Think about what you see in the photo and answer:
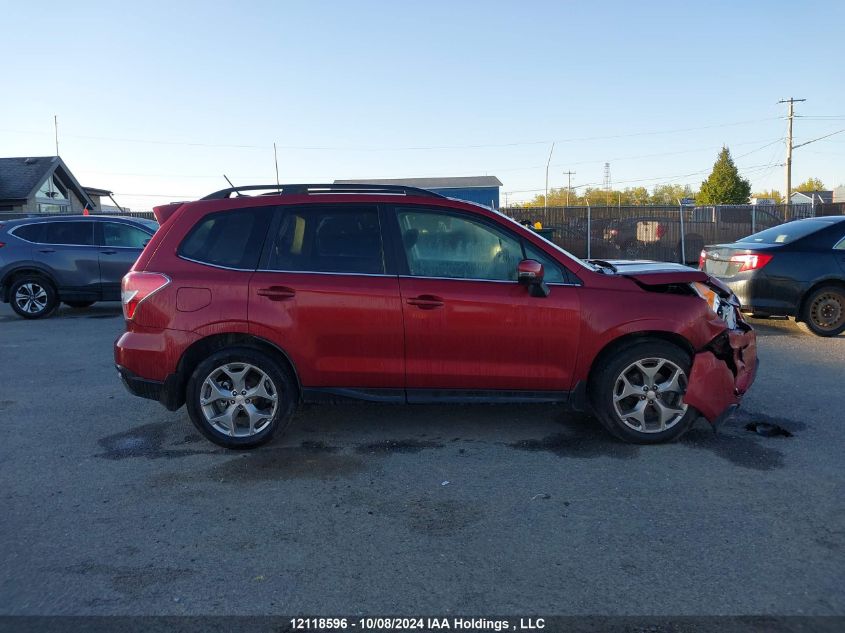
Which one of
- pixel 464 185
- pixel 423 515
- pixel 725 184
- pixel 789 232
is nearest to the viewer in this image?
pixel 423 515

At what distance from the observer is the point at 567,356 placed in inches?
180

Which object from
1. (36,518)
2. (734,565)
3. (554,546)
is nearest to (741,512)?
(734,565)

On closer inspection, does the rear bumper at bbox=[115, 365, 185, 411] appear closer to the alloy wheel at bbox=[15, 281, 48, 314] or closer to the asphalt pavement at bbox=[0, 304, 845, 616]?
the asphalt pavement at bbox=[0, 304, 845, 616]

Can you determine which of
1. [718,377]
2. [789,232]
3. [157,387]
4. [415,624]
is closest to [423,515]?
[415,624]

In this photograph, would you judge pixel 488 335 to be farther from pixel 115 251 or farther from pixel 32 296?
pixel 32 296

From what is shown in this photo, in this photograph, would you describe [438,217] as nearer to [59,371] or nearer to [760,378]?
[760,378]

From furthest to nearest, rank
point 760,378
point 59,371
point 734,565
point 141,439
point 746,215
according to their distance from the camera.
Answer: point 746,215
point 59,371
point 760,378
point 141,439
point 734,565

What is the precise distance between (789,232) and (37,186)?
36.9 meters

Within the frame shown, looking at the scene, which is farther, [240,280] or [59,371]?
[59,371]

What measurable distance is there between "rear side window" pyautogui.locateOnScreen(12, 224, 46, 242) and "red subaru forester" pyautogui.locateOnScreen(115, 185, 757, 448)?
8.05m

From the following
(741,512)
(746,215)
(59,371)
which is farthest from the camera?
(746,215)

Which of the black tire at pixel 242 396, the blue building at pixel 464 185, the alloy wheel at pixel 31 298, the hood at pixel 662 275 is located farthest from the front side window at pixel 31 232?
the blue building at pixel 464 185

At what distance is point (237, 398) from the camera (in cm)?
465

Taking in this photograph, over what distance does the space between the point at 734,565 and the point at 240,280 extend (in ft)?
11.4
